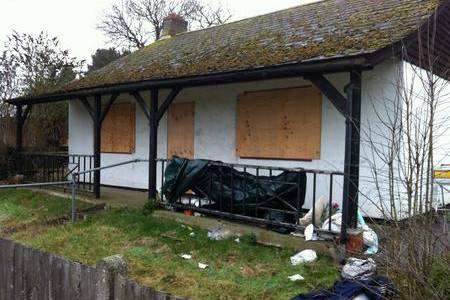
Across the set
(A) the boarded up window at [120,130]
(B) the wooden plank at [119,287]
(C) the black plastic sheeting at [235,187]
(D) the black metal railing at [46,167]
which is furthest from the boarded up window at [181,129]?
(B) the wooden plank at [119,287]

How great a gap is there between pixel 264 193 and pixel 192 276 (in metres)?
2.07

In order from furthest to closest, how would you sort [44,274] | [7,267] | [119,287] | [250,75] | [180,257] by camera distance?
1. [250,75]
2. [180,257]
3. [7,267]
4. [44,274]
5. [119,287]

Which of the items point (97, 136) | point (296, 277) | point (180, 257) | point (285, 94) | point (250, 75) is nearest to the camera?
point (296, 277)

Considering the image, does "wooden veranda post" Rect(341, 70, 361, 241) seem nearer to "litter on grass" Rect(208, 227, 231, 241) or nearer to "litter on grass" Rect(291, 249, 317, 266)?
"litter on grass" Rect(291, 249, 317, 266)

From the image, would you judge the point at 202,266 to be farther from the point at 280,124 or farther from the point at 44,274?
the point at 280,124

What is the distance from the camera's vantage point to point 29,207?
10203 mm

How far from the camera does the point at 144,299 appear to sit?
3744 mm

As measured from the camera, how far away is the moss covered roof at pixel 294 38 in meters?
6.89

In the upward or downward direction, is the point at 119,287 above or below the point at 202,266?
above

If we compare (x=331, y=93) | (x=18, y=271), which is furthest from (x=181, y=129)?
(x=18, y=271)

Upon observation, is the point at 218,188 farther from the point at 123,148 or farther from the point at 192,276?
the point at 123,148

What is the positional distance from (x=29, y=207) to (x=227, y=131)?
4.69 meters

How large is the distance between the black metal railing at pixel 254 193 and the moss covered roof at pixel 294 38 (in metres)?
1.66

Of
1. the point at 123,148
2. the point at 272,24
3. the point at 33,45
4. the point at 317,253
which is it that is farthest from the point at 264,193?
the point at 33,45
